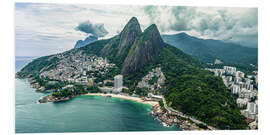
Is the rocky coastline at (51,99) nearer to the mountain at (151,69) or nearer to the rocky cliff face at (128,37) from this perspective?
the mountain at (151,69)

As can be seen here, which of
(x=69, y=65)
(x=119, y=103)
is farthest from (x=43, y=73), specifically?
(x=119, y=103)

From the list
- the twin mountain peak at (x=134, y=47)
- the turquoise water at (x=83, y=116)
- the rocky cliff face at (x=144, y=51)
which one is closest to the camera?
the turquoise water at (x=83, y=116)

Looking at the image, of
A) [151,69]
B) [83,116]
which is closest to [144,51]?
[151,69]

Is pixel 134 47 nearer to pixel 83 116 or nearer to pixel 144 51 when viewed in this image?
pixel 144 51

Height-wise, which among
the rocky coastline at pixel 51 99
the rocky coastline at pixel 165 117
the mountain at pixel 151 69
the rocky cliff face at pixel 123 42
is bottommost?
the rocky coastline at pixel 165 117

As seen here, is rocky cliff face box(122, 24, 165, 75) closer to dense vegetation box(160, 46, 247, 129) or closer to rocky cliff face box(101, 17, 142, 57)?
rocky cliff face box(101, 17, 142, 57)

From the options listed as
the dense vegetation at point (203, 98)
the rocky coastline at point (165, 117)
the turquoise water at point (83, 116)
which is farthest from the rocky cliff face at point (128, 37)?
the rocky coastline at point (165, 117)

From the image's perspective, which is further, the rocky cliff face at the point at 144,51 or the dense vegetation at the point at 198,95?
the rocky cliff face at the point at 144,51
